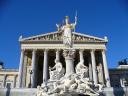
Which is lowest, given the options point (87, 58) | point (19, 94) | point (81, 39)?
point (19, 94)

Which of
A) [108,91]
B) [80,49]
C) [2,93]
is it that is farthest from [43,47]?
[108,91]

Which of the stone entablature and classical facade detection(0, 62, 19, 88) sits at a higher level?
the stone entablature

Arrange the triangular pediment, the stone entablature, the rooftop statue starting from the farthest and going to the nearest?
the triangular pediment, the stone entablature, the rooftop statue

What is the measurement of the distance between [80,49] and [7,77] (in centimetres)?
2113

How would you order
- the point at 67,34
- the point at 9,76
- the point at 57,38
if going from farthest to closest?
the point at 9,76
the point at 57,38
the point at 67,34

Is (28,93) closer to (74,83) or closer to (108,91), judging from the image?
(108,91)

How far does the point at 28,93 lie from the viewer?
2375 centimetres

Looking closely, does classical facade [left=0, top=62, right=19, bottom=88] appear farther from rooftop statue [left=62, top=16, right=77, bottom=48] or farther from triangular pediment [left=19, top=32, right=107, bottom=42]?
rooftop statue [left=62, top=16, right=77, bottom=48]

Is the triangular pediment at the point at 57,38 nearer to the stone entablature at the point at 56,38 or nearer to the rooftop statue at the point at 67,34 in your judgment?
the stone entablature at the point at 56,38

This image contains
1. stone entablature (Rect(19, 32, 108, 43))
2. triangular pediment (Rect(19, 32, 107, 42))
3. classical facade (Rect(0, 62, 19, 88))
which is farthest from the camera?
classical facade (Rect(0, 62, 19, 88))

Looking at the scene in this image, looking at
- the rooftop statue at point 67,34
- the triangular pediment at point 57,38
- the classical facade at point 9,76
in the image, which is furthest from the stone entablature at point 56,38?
the rooftop statue at point 67,34

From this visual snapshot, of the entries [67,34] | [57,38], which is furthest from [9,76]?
[67,34]

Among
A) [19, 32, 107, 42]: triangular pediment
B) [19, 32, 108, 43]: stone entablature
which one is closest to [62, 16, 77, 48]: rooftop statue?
[19, 32, 108, 43]: stone entablature

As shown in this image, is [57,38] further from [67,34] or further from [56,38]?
[67,34]
